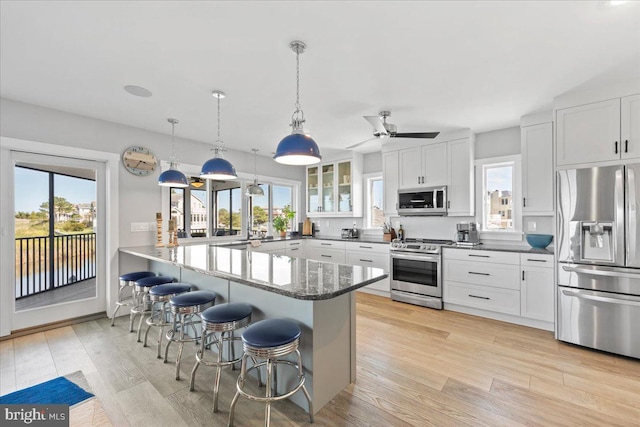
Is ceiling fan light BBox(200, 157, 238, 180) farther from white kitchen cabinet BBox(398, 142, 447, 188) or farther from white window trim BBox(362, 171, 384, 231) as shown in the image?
white window trim BBox(362, 171, 384, 231)

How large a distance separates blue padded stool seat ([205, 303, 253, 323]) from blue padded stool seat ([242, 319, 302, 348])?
0.28 meters

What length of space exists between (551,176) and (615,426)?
261 centimetres

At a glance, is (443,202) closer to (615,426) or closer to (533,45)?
(533,45)

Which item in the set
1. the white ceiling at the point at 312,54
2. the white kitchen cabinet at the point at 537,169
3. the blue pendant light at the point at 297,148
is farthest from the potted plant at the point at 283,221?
the white kitchen cabinet at the point at 537,169

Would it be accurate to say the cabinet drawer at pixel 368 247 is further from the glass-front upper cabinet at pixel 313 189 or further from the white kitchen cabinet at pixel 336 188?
the glass-front upper cabinet at pixel 313 189

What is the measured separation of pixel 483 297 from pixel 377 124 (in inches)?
103

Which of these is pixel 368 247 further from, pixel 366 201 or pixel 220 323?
pixel 220 323

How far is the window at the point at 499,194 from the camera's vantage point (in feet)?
13.2

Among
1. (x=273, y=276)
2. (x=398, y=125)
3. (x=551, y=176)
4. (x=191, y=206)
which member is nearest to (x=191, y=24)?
(x=273, y=276)

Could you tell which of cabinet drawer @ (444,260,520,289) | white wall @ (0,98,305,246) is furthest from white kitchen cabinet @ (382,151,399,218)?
white wall @ (0,98,305,246)

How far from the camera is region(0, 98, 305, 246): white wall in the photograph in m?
3.11

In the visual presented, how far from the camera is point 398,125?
13.1ft

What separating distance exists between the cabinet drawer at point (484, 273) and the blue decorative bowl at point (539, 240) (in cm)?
43

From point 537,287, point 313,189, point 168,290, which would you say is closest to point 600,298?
point 537,287
